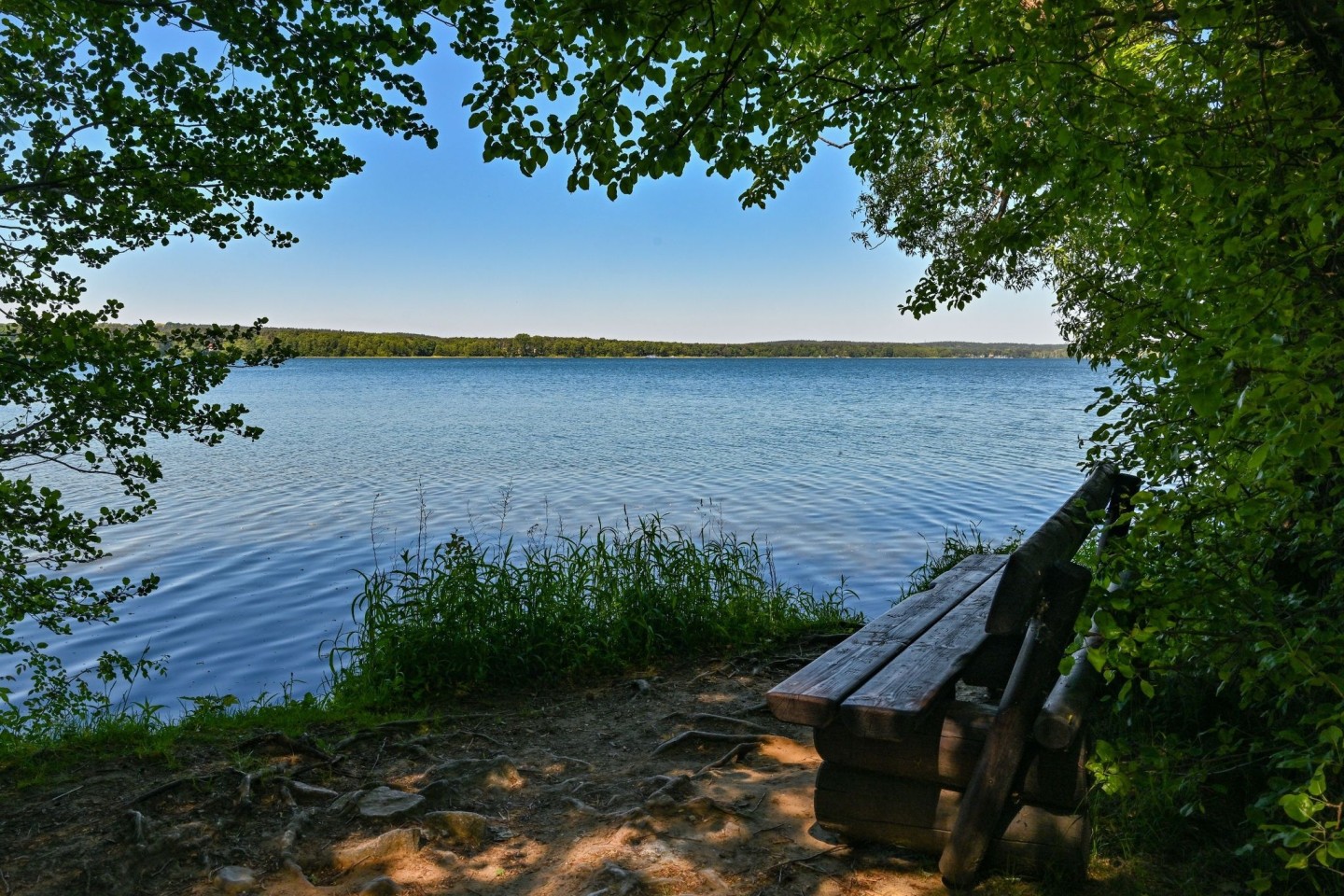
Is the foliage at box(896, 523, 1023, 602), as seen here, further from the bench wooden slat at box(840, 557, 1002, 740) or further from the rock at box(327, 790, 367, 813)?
the rock at box(327, 790, 367, 813)

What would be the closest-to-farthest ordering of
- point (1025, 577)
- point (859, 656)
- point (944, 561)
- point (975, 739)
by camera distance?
1. point (1025, 577)
2. point (975, 739)
3. point (859, 656)
4. point (944, 561)

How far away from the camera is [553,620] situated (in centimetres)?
709

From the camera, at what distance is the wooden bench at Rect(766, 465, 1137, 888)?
3254mm

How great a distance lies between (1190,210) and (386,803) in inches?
181

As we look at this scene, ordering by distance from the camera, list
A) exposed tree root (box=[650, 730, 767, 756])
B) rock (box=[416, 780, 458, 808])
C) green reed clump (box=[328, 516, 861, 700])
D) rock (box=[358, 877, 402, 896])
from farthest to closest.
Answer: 1. green reed clump (box=[328, 516, 861, 700])
2. exposed tree root (box=[650, 730, 767, 756])
3. rock (box=[416, 780, 458, 808])
4. rock (box=[358, 877, 402, 896])

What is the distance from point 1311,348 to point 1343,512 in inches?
40.0

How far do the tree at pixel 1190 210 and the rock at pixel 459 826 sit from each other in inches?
120

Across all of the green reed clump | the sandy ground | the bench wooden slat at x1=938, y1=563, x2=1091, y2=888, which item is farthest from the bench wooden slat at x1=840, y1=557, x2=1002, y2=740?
the green reed clump

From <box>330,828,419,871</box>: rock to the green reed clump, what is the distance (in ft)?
7.86

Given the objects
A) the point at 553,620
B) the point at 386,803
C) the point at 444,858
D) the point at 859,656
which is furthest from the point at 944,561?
the point at 444,858

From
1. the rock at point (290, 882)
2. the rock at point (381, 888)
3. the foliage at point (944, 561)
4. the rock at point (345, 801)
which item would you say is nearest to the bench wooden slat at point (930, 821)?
the rock at point (381, 888)

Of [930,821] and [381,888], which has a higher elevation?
[930,821]

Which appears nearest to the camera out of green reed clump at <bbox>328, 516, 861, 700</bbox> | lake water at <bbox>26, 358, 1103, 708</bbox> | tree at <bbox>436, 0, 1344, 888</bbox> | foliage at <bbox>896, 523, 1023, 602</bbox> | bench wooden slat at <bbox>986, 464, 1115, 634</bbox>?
tree at <bbox>436, 0, 1344, 888</bbox>

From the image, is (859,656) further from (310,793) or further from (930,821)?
(310,793)
